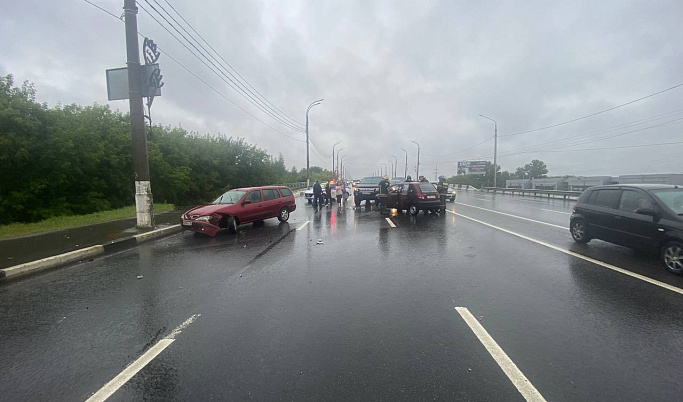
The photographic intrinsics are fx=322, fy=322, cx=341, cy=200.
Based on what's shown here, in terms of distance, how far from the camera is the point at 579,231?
338 inches

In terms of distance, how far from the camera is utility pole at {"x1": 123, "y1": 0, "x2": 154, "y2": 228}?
36.9ft

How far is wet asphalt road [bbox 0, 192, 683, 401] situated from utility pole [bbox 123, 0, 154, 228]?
440 centimetres

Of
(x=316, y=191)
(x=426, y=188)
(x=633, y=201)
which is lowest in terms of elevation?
(x=316, y=191)

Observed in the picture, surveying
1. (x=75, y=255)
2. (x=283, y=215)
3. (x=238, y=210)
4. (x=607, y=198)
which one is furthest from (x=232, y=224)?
(x=607, y=198)

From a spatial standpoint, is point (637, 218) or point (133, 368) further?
point (637, 218)

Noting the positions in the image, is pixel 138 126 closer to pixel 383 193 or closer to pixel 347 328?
pixel 347 328

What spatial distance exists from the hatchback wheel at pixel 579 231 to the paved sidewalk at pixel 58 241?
1308 cm

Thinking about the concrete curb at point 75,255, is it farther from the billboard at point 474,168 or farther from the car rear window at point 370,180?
the billboard at point 474,168

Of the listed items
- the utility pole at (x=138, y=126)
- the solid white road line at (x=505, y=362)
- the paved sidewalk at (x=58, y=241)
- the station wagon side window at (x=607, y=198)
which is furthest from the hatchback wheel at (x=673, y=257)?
the utility pole at (x=138, y=126)

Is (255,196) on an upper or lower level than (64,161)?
lower

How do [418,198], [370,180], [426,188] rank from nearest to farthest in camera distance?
1. [418,198]
2. [426,188]
3. [370,180]

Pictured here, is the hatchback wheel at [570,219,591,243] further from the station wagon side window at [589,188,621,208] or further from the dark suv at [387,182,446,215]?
the dark suv at [387,182,446,215]

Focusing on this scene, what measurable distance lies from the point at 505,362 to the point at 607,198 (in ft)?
23.0

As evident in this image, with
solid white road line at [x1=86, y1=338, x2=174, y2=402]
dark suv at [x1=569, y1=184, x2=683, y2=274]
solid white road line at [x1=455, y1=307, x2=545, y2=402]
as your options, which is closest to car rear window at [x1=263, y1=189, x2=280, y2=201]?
solid white road line at [x1=86, y1=338, x2=174, y2=402]
